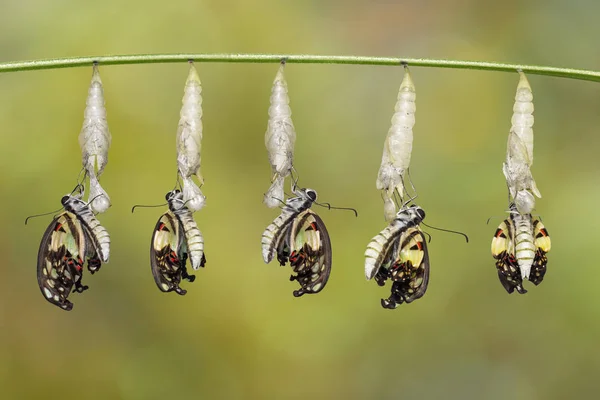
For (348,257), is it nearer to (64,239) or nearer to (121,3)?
(121,3)

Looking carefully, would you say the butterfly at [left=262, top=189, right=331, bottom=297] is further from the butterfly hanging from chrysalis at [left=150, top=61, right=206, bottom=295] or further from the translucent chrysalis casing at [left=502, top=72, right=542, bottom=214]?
the translucent chrysalis casing at [left=502, top=72, right=542, bottom=214]

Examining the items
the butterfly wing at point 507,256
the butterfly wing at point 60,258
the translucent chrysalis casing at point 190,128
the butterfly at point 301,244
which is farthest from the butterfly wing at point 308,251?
the butterfly wing at point 60,258

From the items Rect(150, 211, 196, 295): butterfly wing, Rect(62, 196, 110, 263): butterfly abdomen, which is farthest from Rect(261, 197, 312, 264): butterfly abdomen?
Rect(62, 196, 110, 263): butterfly abdomen

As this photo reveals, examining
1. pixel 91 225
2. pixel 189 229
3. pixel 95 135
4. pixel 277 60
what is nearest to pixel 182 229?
pixel 189 229

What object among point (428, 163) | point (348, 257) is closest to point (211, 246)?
point (348, 257)

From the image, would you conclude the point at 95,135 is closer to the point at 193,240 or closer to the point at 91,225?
the point at 91,225
